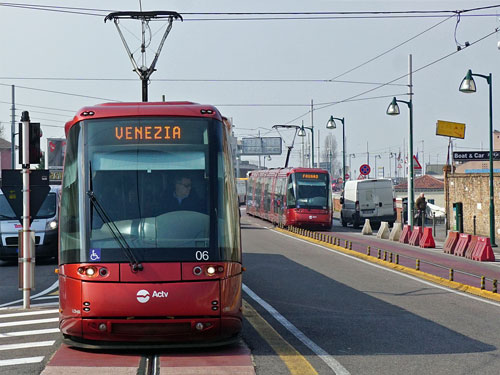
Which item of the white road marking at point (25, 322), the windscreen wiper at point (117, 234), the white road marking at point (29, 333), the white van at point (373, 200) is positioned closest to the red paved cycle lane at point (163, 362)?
the windscreen wiper at point (117, 234)

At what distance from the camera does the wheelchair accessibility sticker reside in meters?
8.83

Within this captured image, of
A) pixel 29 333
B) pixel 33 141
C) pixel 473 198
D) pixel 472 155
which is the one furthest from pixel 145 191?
pixel 473 198

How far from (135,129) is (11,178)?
37.2ft

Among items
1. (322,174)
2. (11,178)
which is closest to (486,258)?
(11,178)

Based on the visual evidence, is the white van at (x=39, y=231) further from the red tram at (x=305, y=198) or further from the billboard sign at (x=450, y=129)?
the billboard sign at (x=450, y=129)

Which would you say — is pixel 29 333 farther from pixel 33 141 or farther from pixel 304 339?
pixel 33 141

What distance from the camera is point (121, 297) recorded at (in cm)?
869

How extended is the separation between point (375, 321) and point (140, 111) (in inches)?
188

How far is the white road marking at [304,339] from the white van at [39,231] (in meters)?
9.29

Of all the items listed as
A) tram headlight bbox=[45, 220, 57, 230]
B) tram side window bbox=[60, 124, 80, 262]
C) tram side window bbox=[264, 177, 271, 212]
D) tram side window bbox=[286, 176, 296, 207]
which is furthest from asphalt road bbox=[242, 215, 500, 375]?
tram side window bbox=[264, 177, 271, 212]

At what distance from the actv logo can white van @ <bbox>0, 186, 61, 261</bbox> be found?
14040 millimetres

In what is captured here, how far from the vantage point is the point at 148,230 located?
355 inches

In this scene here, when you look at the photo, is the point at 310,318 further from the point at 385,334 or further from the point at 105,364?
the point at 105,364

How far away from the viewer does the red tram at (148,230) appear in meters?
8.73
